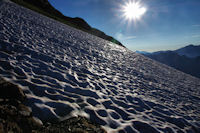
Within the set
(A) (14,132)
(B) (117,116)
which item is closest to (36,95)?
(A) (14,132)

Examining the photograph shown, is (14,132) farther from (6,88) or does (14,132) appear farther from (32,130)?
(6,88)

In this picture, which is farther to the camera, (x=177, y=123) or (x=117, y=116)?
(x=177, y=123)

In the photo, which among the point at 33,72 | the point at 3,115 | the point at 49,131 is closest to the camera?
the point at 3,115

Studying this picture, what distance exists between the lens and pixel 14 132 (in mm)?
2760

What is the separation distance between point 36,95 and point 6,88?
0.96m

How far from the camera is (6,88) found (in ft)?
12.7

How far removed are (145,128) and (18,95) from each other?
16.4 feet

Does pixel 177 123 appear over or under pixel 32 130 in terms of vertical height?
over

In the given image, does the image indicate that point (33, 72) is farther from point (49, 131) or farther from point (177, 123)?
point (177, 123)

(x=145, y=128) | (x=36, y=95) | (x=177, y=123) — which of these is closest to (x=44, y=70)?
(x=36, y=95)

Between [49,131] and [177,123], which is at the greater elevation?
[177,123]

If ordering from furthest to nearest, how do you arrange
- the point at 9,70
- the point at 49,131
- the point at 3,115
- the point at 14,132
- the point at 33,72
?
the point at 33,72 → the point at 9,70 → the point at 49,131 → the point at 3,115 → the point at 14,132

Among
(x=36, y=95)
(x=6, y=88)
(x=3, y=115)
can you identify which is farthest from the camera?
(x=36, y=95)

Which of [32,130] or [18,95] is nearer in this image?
[32,130]
